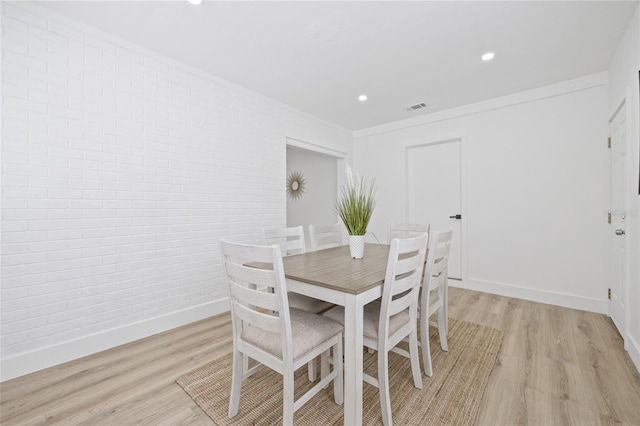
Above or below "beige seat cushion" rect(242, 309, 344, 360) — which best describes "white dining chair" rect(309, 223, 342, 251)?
above

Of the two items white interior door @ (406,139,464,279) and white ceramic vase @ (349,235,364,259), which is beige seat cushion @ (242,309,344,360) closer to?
white ceramic vase @ (349,235,364,259)

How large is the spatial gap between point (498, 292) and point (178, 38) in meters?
4.39

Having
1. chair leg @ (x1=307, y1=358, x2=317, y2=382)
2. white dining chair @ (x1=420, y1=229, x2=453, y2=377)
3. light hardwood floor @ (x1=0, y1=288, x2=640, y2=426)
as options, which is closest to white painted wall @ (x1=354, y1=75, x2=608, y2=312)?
light hardwood floor @ (x1=0, y1=288, x2=640, y2=426)

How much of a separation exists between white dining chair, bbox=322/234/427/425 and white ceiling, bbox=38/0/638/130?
1.67m

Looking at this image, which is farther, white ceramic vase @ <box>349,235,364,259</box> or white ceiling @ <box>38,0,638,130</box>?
white ceramic vase @ <box>349,235,364,259</box>

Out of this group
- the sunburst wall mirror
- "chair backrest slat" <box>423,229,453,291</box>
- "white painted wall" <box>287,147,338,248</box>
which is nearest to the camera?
"chair backrest slat" <box>423,229,453,291</box>

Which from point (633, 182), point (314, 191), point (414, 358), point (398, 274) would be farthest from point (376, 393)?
point (314, 191)

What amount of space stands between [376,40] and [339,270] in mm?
1887

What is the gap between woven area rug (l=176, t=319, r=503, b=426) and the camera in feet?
4.62

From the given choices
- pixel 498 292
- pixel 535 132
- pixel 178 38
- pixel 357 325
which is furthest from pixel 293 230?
pixel 535 132

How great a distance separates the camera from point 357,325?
1.21m

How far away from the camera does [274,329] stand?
1208 mm

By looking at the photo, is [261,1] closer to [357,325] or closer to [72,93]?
[72,93]

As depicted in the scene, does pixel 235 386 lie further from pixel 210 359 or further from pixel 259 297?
pixel 210 359
